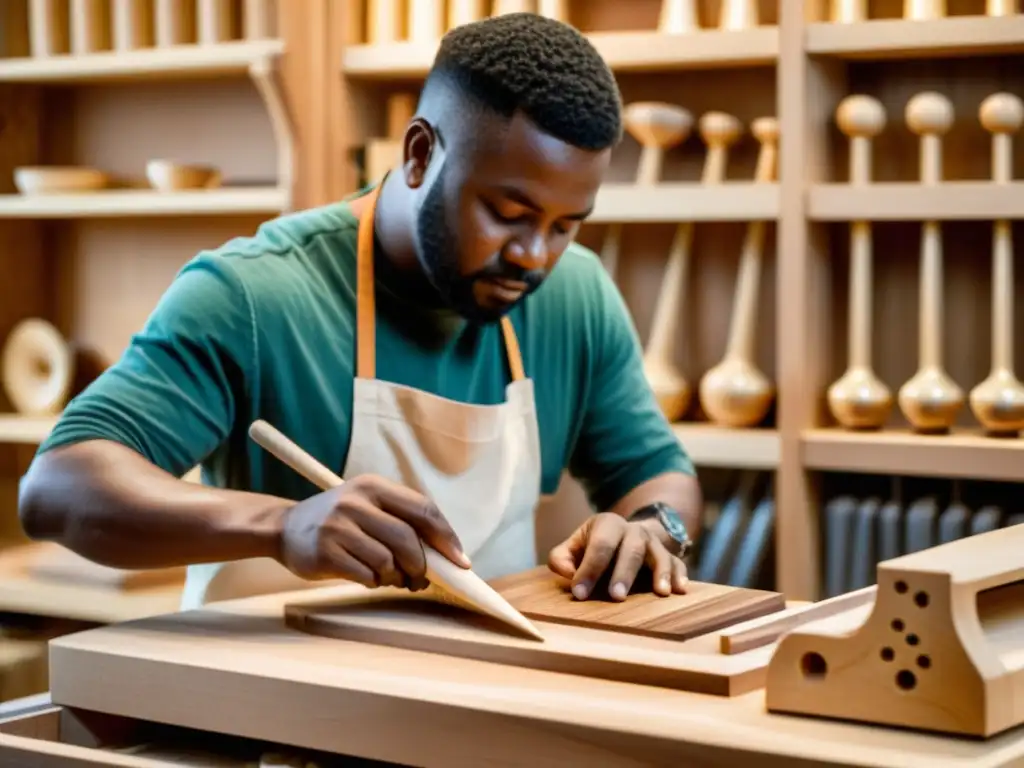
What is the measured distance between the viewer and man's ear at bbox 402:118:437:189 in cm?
172

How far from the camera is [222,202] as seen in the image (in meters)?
3.05

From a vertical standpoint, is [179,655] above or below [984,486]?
above

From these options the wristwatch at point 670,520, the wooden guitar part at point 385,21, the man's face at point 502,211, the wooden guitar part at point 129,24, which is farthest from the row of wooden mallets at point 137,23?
the wristwatch at point 670,520

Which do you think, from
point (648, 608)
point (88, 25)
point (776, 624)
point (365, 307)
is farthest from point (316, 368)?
point (88, 25)

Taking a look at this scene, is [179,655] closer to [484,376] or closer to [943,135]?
[484,376]

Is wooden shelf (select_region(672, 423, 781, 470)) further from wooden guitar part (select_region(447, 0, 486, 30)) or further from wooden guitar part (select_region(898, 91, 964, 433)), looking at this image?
wooden guitar part (select_region(447, 0, 486, 30))

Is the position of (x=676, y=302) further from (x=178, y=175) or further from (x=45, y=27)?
(x=45, y=27)

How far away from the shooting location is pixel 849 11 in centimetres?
271

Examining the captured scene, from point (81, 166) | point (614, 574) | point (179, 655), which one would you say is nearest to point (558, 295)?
point (614, 574)

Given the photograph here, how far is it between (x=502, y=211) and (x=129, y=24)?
1.80m

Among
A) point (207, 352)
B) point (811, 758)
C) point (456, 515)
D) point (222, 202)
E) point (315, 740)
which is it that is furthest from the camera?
point (222, 202)

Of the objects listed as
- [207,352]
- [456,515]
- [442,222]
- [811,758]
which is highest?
[442,222]

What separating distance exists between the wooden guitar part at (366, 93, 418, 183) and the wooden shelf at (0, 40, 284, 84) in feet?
0.85

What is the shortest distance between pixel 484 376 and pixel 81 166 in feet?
6.49
